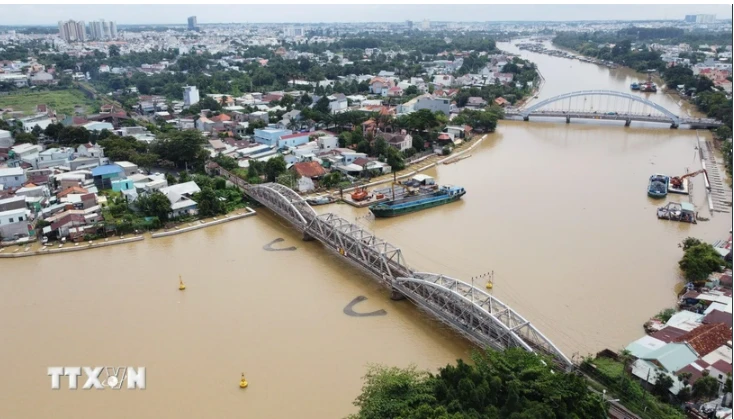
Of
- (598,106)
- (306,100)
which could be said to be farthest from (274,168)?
(598,106)

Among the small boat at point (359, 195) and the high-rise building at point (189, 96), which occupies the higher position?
the high-rise building at point (189, 96)

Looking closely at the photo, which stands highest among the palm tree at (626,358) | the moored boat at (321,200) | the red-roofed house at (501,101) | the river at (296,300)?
the red-roofed house at (501,101)

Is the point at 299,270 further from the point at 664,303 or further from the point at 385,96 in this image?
the point at 385,96

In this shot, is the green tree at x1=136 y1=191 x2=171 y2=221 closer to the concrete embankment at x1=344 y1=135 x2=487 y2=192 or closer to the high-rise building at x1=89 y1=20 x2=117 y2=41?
the concrete embankment at x1=344 y1=135 x2=487 y2=192

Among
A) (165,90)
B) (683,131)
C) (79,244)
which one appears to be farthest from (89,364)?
(165,90)

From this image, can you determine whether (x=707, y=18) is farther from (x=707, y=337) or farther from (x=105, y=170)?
(x=105, y=170)

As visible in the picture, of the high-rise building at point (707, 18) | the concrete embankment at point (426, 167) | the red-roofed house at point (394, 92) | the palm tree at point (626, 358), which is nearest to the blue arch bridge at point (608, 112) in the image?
the concrete embankment at point (426, 167)

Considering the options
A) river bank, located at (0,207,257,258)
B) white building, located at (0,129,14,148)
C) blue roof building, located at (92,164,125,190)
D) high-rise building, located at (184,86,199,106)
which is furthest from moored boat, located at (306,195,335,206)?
high-rise building, located at (184,86,199,106)

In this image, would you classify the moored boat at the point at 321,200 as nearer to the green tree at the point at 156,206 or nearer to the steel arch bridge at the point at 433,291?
the steel arch bridge at the point at 433,291
